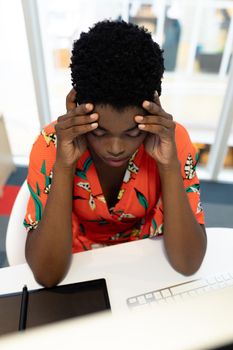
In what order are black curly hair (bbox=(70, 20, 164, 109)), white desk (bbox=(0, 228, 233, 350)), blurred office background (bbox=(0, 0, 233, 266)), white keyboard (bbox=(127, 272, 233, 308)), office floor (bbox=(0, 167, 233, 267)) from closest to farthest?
white desk (bbox=(0, 228, 233, 350))
black curly hair (bbox=(70, 20, 164, 109))
white keyboard (bbox=(127, 272, 233, 308))
blurred office background (bbox=(0, 0, 233, 266))
office floor (bbox=(0, 167, 233, 267))

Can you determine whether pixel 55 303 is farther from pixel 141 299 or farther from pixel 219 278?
pixel 219 278

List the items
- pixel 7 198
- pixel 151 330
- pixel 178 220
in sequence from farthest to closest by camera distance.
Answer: pixel 7 198, pixel 178 220, pixel 151 330

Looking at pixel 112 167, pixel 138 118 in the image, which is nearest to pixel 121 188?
pixel 112 167

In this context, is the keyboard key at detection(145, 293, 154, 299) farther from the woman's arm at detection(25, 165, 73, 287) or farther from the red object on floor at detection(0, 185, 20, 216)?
the red object on floor at detection(0, 185, 20, 216)

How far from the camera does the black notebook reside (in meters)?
0.70

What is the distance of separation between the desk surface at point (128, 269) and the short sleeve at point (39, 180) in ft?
0.44

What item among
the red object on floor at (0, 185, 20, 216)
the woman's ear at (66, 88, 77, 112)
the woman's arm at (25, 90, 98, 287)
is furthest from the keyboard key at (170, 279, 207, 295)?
the red object on floor at (0, 185, 20, 216)

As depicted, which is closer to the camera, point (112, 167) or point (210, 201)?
point (112, 167)

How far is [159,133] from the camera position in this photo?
814 millimetres

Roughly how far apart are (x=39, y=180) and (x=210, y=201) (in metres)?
1.50

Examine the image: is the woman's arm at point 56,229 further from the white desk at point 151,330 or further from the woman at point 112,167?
the white desk at point 151,330

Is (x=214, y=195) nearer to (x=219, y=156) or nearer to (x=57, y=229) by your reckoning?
(x=219, y=156)

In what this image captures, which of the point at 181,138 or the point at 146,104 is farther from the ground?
the point at 146,104

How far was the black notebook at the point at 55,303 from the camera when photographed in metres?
0.70
